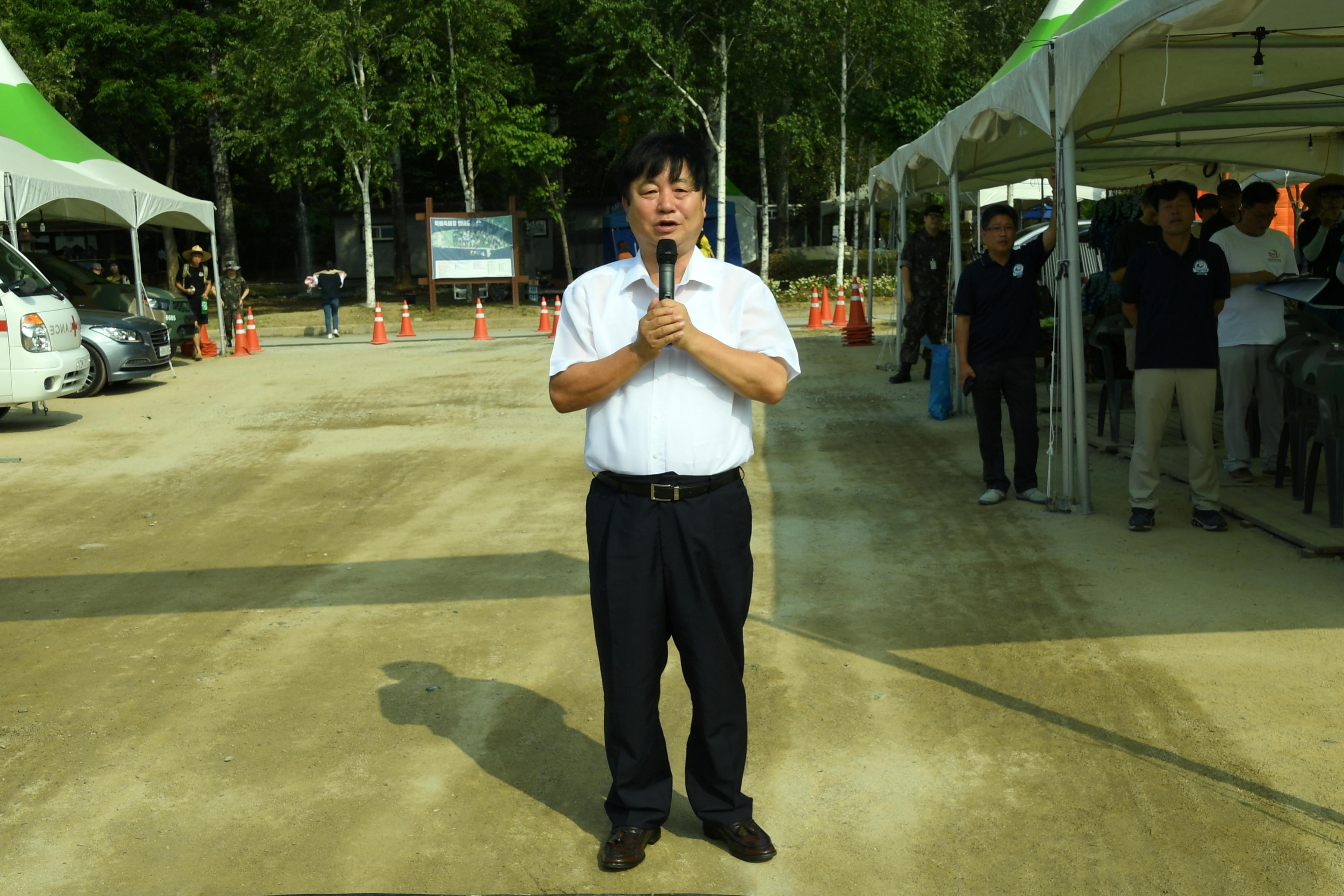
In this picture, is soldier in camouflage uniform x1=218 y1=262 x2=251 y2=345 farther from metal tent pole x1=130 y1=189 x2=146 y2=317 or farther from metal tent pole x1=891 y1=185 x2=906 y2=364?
metal tent pole x1=891 y1=185 x2=906 y2=364

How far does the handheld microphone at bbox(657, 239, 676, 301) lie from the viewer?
10.3 ft

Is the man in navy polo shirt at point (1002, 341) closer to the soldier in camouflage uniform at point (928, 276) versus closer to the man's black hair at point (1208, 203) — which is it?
the man's black hair at point (1208, 203)

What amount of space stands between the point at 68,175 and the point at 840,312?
44.5 ft

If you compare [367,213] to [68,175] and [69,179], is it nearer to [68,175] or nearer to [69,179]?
[68,175]

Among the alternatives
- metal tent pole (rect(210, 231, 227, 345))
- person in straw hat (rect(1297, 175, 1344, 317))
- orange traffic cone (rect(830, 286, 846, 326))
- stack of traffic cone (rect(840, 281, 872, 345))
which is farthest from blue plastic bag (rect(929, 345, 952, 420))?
metal tent pole (rect(210, 231, 227, 345))

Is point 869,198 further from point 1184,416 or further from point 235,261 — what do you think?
point 235,261

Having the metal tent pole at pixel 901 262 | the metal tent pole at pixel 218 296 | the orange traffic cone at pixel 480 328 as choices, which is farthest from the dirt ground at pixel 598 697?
the orange traffic cone at pixel 480 328

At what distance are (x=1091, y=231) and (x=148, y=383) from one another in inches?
502

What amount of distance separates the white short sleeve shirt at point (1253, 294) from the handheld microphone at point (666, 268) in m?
6.04

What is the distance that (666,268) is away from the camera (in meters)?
3.14

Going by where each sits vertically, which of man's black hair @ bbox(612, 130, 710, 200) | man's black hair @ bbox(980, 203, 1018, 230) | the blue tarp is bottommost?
man's black hair @ bbox(612, 130, 710, 200)

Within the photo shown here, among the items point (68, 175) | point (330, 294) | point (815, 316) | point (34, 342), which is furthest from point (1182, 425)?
point (330, 294)

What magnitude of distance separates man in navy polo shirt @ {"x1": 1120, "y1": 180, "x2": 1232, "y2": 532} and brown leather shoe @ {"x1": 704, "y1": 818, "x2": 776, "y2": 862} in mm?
4564

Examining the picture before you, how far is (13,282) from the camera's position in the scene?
1274 centimetres
